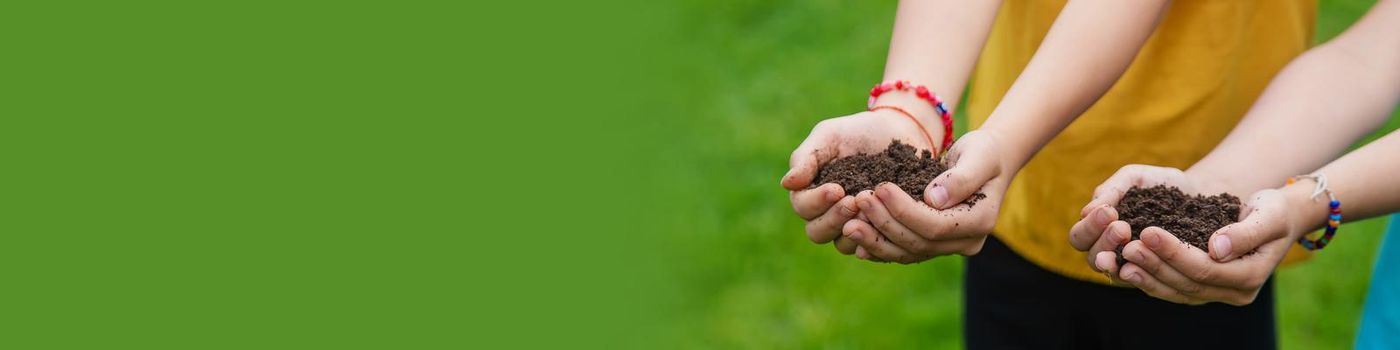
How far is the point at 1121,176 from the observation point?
2.12 metres

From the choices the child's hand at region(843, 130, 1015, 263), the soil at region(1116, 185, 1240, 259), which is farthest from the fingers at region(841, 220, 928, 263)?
the soil at region(1116, 185, 1240, 259)

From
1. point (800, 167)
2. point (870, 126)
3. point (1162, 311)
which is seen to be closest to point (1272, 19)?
point (1162, 311)

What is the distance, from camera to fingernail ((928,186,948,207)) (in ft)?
6.88

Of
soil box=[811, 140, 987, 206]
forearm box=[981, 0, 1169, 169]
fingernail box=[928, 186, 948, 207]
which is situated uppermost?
forearm box=[981, 0, 1169, 169]

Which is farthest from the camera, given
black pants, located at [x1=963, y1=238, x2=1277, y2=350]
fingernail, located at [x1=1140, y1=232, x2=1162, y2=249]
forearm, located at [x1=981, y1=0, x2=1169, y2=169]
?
black pants, located at [x1=963, y1=238, x2=1277, y2=350]

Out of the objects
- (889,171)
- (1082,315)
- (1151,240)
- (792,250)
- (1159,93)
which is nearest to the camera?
(1151,240)

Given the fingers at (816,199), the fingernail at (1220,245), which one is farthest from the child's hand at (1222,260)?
the fingers at (816,199)

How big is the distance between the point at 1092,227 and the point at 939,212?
0.23 meters

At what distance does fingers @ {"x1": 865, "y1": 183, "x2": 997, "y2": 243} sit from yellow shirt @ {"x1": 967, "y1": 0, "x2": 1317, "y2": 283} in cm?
40

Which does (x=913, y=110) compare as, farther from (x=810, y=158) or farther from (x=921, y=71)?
(x=810, y=158)

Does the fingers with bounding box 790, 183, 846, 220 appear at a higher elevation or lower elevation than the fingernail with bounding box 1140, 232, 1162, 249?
higher

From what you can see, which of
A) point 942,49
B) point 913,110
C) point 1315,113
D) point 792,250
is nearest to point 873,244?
point 913,110

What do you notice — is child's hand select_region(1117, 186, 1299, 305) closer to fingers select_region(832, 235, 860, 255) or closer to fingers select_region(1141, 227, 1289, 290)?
fingers select_region(1141, 227, 1289, 290)

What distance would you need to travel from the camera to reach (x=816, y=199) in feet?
6.95
